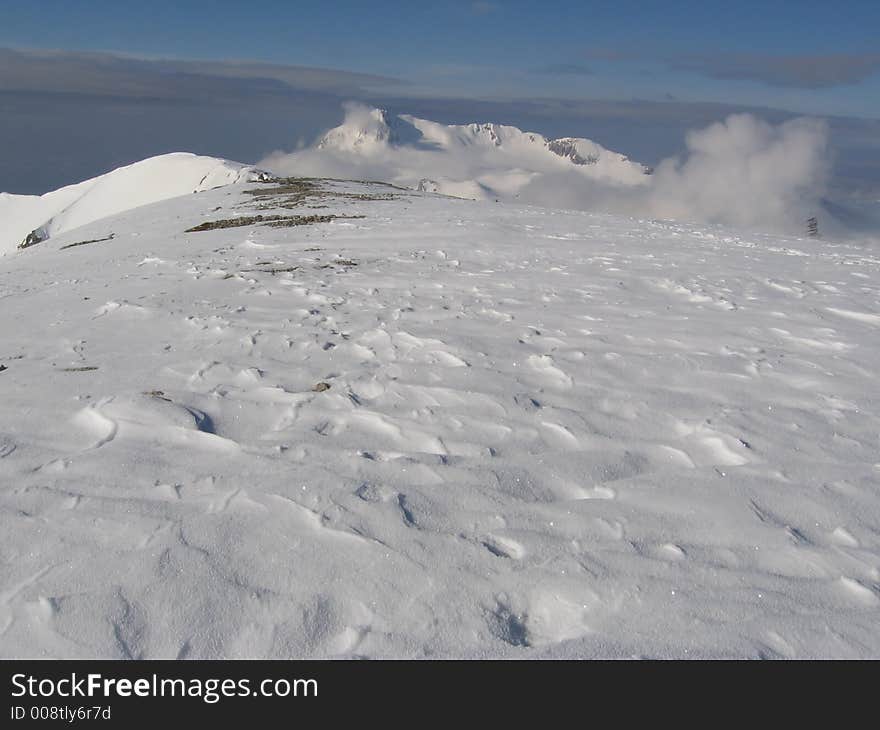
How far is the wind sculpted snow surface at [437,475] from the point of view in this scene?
3791mm

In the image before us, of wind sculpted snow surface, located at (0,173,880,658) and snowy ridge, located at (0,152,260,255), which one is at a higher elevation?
wind sculpted snow surface, located at (0,173,880,658)

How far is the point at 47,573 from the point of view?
3.99m

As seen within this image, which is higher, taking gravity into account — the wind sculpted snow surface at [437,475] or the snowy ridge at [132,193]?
the wind sculpted snow surface at [437,475]

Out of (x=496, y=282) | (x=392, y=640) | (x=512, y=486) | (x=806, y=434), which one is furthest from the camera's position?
(x=496, y=282)

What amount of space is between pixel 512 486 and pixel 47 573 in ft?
9.83

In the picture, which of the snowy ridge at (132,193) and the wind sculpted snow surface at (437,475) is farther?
the snowy ridge at (132,193)

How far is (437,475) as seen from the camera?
Answer: 5.25 metres

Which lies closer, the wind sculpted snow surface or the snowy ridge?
the wind sculpted snow surface

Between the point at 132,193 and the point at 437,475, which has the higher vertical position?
the point at 437,475

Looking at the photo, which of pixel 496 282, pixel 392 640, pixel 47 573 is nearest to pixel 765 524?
pixel 392 640

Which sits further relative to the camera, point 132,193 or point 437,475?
point 132,193

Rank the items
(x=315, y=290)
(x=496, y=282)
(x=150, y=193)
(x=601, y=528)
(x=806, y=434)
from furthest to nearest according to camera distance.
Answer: (x=150, y=193) → (x=496, y=282) → (x=315, y=290) → (x=806, y=434) → (x=601, y=528)

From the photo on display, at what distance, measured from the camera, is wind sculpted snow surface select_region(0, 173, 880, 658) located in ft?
12.4
